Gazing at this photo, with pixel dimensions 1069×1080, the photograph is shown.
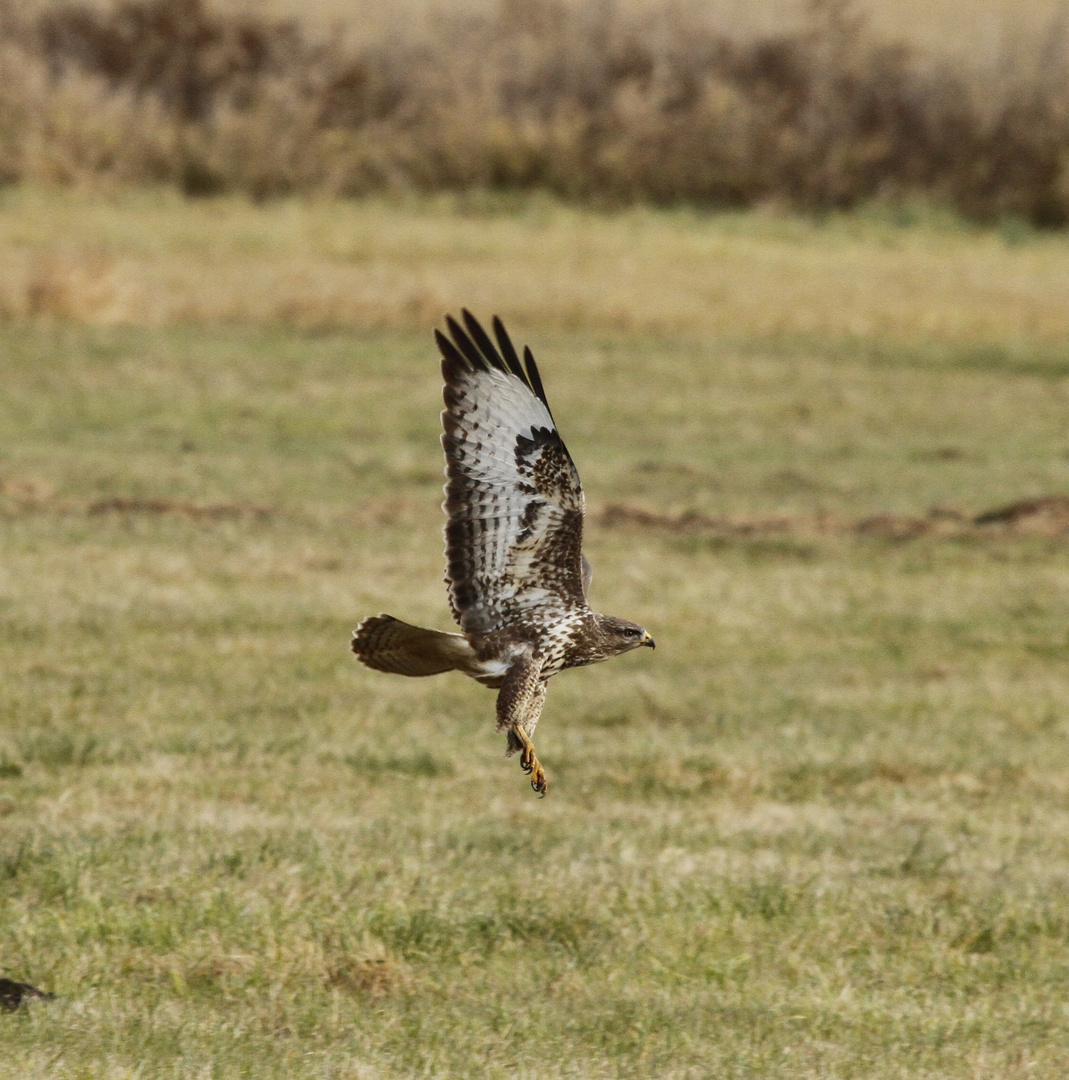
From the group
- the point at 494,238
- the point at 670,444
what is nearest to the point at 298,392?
the point at 670,444

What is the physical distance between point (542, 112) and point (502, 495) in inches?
1372

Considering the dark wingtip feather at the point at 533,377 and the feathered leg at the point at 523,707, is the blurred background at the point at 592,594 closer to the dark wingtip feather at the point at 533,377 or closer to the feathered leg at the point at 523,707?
the feathered leg at the point at 523,707

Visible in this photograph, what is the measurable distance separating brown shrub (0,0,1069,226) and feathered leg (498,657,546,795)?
3067 centimetres

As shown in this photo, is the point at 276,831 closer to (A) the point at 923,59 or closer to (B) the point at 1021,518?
(B) the point at 1021,518

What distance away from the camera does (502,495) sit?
5.12 metres

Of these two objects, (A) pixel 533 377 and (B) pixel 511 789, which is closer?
(A) pixel 533 377

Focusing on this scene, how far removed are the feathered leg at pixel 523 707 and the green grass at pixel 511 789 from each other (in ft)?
2.60

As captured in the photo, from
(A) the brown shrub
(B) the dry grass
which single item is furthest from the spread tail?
(A) the brown shrub

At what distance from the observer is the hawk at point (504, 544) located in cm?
506

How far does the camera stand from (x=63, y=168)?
34500mm

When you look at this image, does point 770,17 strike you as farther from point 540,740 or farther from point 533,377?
point 533,377

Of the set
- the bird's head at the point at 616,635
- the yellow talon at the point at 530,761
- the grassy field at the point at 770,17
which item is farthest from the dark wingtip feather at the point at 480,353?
the grassy field at the point at 770,17

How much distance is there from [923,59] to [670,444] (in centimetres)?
2656

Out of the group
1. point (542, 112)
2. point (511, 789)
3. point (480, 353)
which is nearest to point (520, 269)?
point (542, 112)
